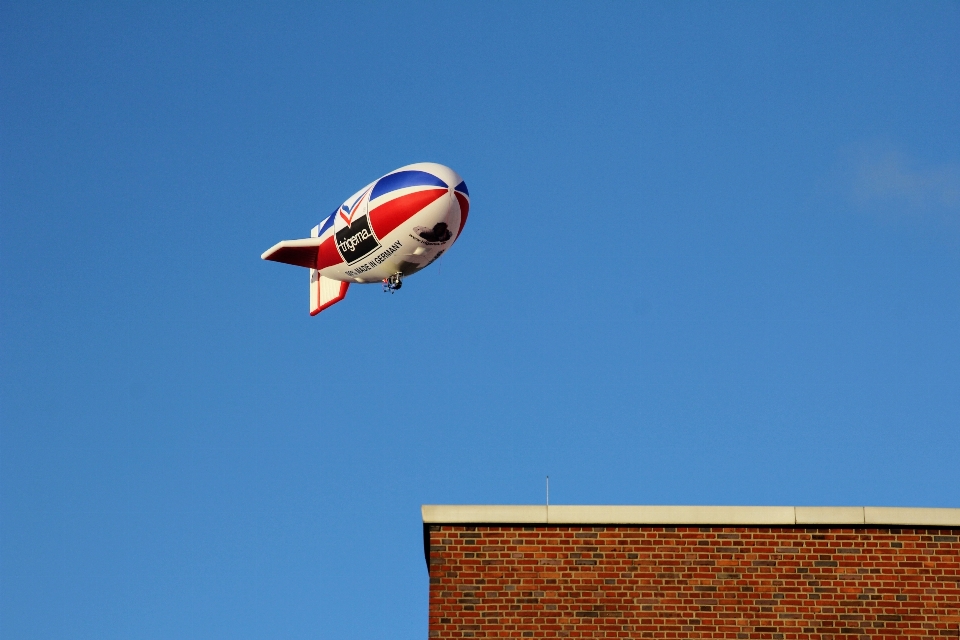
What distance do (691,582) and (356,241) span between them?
2152cm

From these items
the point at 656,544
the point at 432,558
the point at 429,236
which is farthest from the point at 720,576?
the point at 429,236

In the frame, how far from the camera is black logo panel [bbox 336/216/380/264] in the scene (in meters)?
39.0

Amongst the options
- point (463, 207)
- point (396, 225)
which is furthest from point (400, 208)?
point (463, 207)

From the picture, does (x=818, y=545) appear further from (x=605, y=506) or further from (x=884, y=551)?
(x=605, y=506)

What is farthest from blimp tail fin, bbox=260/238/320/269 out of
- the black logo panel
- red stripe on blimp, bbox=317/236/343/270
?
the black logo panel

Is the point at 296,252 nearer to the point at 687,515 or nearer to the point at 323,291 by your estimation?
the point at 323,291

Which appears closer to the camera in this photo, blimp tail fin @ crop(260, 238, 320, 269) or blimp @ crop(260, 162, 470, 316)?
blimp @ crop(260, 162, 470, 316)

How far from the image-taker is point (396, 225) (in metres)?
37.9

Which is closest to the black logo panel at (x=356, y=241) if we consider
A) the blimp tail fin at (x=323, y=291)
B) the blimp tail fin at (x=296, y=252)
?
the blimp tail fin at (x=296, y=252)

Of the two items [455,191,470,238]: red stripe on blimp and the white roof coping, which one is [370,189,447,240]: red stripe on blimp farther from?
the white roof coping

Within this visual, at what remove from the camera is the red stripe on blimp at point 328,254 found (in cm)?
4131

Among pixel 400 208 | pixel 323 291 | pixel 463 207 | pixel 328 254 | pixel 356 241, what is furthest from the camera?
pixel 323 291

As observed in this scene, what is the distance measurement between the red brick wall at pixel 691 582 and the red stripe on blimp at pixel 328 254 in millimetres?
21986

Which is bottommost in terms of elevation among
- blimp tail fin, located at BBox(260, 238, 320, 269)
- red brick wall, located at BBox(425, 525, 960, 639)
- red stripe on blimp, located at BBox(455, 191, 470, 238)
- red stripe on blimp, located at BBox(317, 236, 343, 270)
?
red brick wall, located at BBox(425, 525, 960, 639)
